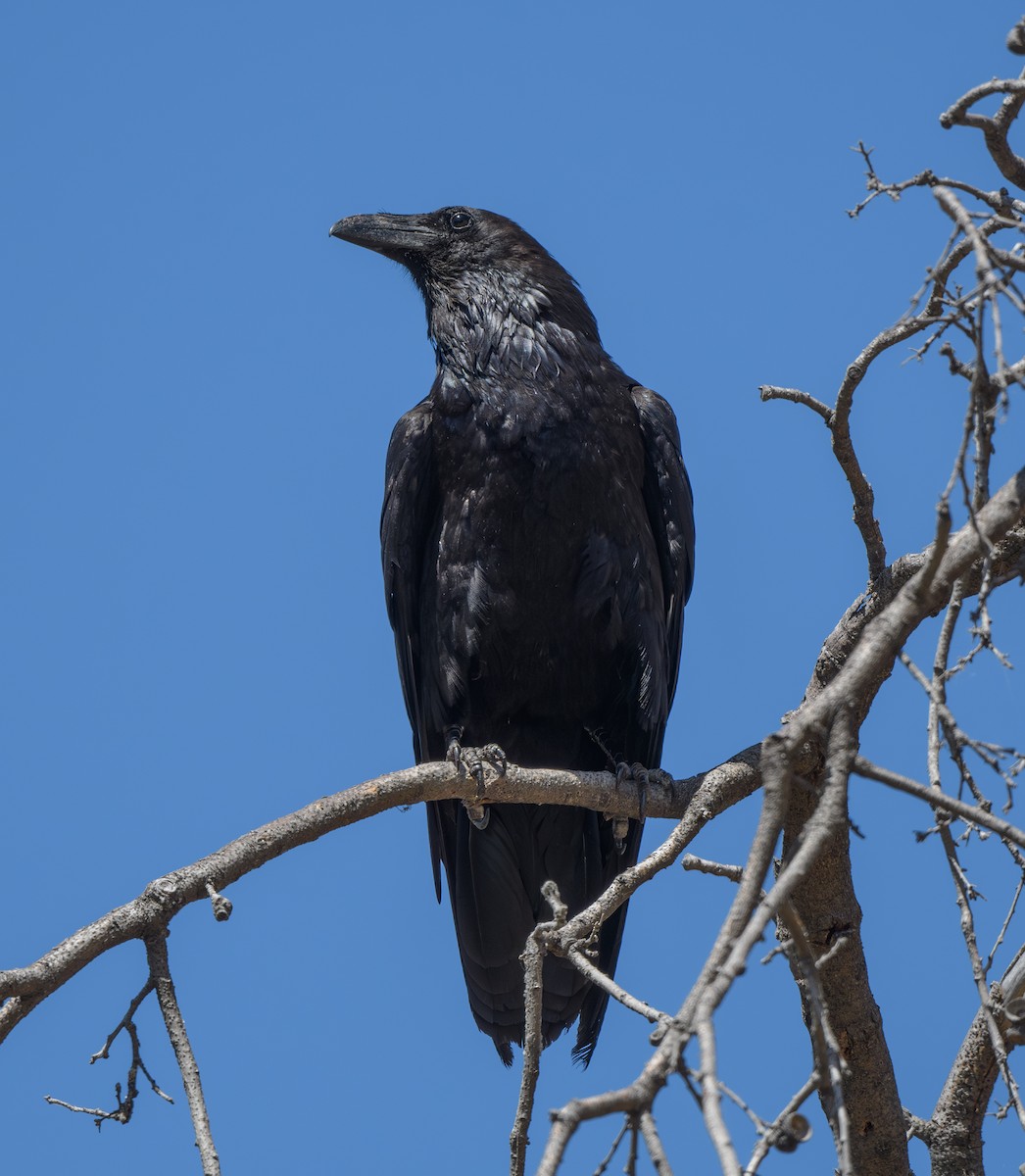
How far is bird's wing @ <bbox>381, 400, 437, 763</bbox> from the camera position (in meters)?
5.81

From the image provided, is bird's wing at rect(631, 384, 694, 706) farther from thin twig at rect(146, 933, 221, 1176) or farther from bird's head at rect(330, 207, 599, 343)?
thin twig at rect(146, 933, 221, 1176)

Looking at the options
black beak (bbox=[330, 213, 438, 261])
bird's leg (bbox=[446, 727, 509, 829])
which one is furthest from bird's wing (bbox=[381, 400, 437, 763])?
black beak (bbox=[330, 213, 438, 261])

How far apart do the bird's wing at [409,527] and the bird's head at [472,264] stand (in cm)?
58

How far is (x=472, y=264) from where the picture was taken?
645cm

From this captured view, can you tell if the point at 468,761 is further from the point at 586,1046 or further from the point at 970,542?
the point at 970,542

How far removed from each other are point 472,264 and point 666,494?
139 centimetres

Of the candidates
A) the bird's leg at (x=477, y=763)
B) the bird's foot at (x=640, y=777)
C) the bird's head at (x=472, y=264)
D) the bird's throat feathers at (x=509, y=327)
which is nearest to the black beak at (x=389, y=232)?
the bird's head at (x=472, y=264)

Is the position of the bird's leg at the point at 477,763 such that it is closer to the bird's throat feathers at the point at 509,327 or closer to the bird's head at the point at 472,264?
the bird's throat feathers at the point at 509,327

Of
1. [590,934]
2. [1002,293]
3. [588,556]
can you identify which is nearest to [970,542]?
[1002,293]

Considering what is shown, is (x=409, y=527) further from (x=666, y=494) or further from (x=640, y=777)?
(x=640, y=777)

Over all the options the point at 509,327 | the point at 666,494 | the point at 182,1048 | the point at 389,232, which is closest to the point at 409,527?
the point at 509,327

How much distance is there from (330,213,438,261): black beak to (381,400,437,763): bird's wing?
957 mm

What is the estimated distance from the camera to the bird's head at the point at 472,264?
244 inches

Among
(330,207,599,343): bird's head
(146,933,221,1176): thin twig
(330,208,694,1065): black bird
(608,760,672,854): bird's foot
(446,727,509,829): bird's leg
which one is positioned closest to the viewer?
(146,933,221,1176): thin twig
